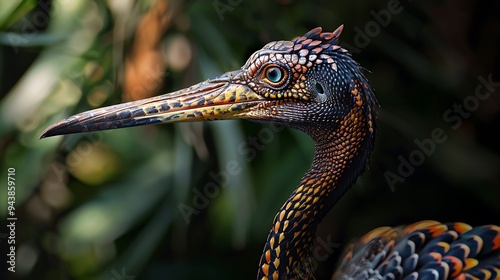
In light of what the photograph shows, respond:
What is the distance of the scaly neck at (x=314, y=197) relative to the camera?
88.9 inches

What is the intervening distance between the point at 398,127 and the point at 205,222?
98cm

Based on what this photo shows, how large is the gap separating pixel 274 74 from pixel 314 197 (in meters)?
0.40

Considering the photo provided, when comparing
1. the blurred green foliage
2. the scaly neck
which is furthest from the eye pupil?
the blurred green foliage

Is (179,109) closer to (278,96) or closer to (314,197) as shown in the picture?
(278,96)

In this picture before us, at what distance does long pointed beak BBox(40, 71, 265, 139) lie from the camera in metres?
2.27

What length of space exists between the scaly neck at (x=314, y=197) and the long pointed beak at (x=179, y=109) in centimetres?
26

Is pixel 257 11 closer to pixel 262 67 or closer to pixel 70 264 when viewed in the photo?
pixel 262 67

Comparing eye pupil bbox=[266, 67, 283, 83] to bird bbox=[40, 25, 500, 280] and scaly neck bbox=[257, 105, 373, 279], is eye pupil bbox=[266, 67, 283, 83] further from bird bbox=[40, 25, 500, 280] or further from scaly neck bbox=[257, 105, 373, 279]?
scaly neck bbox=[257, 105, 373, 279]

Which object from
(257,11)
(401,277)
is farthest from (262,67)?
(257,11)

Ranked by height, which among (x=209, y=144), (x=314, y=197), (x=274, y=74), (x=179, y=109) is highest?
(x=274, y=74)

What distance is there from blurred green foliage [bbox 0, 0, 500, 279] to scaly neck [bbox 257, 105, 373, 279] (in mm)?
916

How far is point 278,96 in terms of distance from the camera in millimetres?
2287

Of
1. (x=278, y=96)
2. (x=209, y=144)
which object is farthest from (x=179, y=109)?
(x=209, y=144)

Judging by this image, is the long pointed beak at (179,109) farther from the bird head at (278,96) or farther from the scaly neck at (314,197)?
the scaly neck at (314,197)
